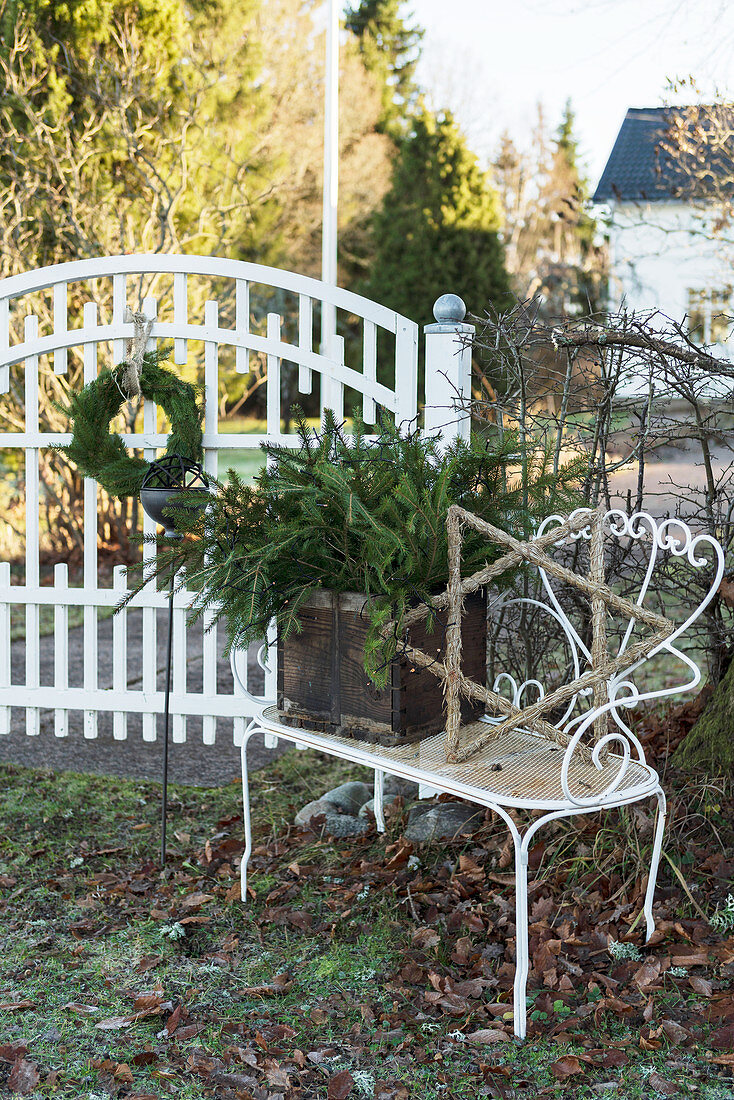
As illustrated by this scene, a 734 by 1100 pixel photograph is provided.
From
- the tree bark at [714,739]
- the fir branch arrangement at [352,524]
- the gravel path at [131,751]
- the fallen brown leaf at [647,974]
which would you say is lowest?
the gravel path at [131,751]

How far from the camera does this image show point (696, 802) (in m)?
3.09

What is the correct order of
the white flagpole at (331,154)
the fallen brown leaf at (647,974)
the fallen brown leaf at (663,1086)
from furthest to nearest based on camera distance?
1. the white flagpole at (331,154)
2. the fallen brown leaf at (647,974)
3. the fallen brown leaf at (663,1086)

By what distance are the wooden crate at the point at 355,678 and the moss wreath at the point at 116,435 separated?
112cm

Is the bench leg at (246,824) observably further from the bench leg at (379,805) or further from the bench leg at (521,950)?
the bench leg at (521,950)

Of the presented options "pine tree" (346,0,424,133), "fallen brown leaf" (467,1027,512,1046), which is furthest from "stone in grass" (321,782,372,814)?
"pine tree" (346,0,424,133)

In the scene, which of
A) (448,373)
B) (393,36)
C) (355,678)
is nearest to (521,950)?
(355,678)

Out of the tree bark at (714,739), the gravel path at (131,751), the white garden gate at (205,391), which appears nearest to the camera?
the tree bark at (714,739)

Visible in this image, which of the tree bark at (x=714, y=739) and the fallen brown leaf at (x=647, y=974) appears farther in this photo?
the tree bark at (x=714, y=739)

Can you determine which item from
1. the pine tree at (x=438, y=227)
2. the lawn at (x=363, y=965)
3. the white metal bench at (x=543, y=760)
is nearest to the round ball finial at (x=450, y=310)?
the white metal bench at (x=543, y=760)

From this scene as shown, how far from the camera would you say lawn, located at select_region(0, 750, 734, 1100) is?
7.34 ft

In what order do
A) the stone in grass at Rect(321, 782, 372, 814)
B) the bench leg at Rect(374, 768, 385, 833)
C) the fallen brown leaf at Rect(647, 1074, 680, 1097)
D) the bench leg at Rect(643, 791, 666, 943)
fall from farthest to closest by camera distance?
the stone in grass at Rect(321, 782, 372, 814) < the bench leg at Rect(374, 768, 385, 833) < the bench leg at Rect(643, 791, 666, 943) < the fallen brown leaf at Rect(647, 1074, 680, 1097)

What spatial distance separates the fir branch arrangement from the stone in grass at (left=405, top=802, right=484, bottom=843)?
1.00m

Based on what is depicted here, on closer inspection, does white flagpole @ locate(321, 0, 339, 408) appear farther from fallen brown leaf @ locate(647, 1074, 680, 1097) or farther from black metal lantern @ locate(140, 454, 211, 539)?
fallen brown leaf @ locate(647, 1074, 680, 1097)

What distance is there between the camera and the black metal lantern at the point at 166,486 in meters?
3.34
